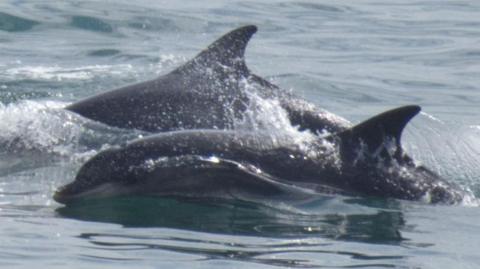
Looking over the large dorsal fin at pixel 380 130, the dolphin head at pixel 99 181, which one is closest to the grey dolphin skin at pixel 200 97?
the large dorsal fin at pixel 380 130

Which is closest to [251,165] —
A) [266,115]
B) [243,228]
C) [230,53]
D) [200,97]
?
[243,228]

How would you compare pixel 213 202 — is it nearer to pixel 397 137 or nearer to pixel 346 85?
pixel 397 137

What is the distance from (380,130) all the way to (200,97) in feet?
10.2

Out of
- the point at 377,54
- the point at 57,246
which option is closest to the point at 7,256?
the point at 57,246

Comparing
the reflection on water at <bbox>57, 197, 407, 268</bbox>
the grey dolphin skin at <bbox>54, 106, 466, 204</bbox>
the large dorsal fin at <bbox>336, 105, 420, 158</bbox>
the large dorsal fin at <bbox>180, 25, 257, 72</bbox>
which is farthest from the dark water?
the large dorsal fin at <bbox>180, 25, 257, 72</bbox>

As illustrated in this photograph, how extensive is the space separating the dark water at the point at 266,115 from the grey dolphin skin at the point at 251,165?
0.39 ft

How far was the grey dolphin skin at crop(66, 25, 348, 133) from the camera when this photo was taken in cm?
1311

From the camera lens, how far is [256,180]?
34.2 ft

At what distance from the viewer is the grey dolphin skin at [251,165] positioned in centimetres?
1039

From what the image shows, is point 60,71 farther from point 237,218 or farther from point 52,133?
point 237,218

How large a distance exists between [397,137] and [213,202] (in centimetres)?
139

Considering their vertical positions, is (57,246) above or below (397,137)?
below

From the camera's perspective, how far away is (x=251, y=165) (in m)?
10.5

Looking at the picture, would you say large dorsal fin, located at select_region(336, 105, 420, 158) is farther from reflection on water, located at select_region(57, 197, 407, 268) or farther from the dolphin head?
A: the dolphin head
